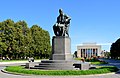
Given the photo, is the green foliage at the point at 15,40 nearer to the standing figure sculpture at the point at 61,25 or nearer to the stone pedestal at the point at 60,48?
the standing figure sculpture at the point at 61,25

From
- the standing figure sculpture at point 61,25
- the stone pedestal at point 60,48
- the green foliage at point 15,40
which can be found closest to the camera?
the stone pedestal at point 60,48

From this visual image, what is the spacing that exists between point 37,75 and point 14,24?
49.1 metres

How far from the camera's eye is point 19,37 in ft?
218

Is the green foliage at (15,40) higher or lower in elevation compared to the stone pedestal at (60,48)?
higher

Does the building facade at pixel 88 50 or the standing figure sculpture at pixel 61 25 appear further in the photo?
the building facade at pixel 88 50

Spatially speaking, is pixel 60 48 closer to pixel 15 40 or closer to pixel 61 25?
pixel 61 25

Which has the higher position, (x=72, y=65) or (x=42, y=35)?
(x=42, y=35)

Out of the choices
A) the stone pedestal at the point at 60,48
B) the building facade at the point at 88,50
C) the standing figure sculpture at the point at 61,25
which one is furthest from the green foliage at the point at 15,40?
the building facade at the point at 88,50

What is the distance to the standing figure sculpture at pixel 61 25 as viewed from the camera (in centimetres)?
2727

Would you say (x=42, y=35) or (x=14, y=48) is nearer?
(x=14, y=48)

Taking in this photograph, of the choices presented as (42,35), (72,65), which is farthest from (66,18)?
(42,35)

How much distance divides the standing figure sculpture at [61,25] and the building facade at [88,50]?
115 m

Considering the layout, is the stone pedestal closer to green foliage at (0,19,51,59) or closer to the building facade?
green foliage at (0,19,51,59)

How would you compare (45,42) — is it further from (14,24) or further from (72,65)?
(72,65)
